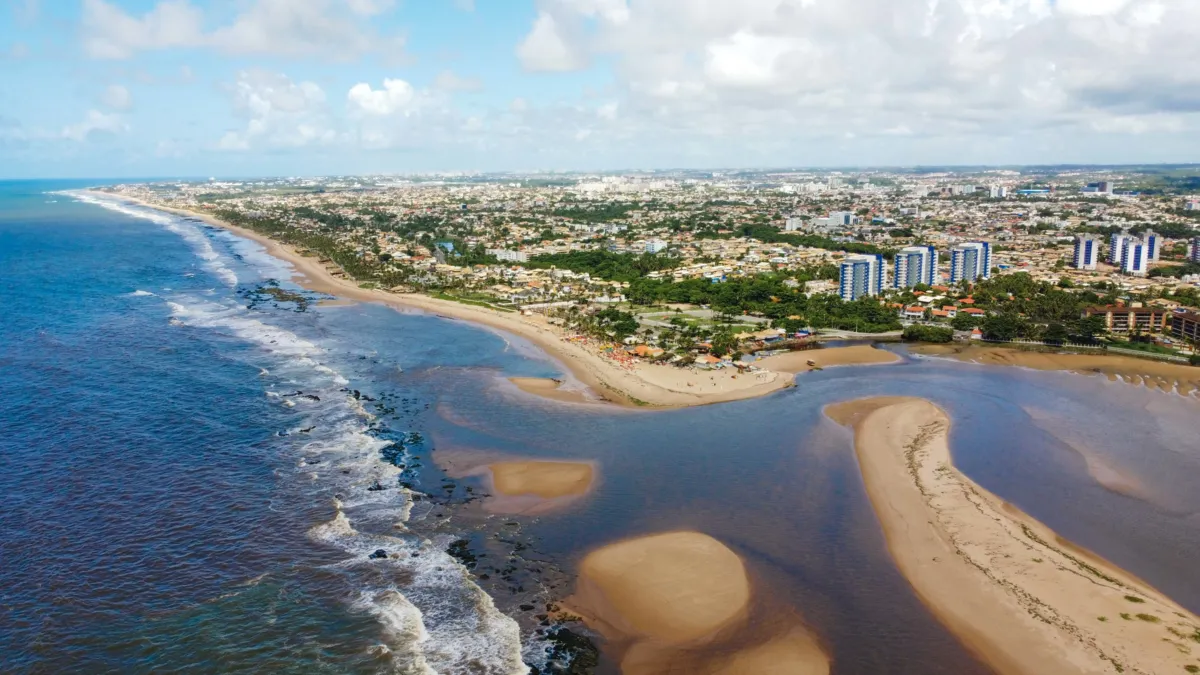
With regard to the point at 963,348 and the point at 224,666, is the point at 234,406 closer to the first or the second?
the point at 224,666

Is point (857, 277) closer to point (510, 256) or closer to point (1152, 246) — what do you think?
point (1152, 246)

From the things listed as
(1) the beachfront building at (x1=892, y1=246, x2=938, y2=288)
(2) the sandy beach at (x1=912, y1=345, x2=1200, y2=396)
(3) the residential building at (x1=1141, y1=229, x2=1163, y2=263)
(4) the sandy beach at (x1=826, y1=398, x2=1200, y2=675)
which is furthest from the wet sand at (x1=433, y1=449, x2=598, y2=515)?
(3) the residential building at (x1=1141, y1=229, x2=1163, y2=263)

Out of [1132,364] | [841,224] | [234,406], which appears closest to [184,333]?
[234,406]

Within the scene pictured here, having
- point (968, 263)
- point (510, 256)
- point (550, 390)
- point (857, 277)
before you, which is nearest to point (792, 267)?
point (857, 277)

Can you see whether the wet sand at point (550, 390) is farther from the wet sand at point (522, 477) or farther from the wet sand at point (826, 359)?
the wet sand at point (826, 359)

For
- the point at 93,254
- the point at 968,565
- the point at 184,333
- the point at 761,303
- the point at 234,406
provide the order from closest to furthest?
the point at 968,565 < the point at 234,406 < the point at 184,333 < the point at 761,303 < the point at 93,254

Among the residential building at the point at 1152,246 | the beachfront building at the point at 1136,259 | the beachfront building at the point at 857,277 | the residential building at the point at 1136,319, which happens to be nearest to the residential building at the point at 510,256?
the beachfront building at the point at 857,277
